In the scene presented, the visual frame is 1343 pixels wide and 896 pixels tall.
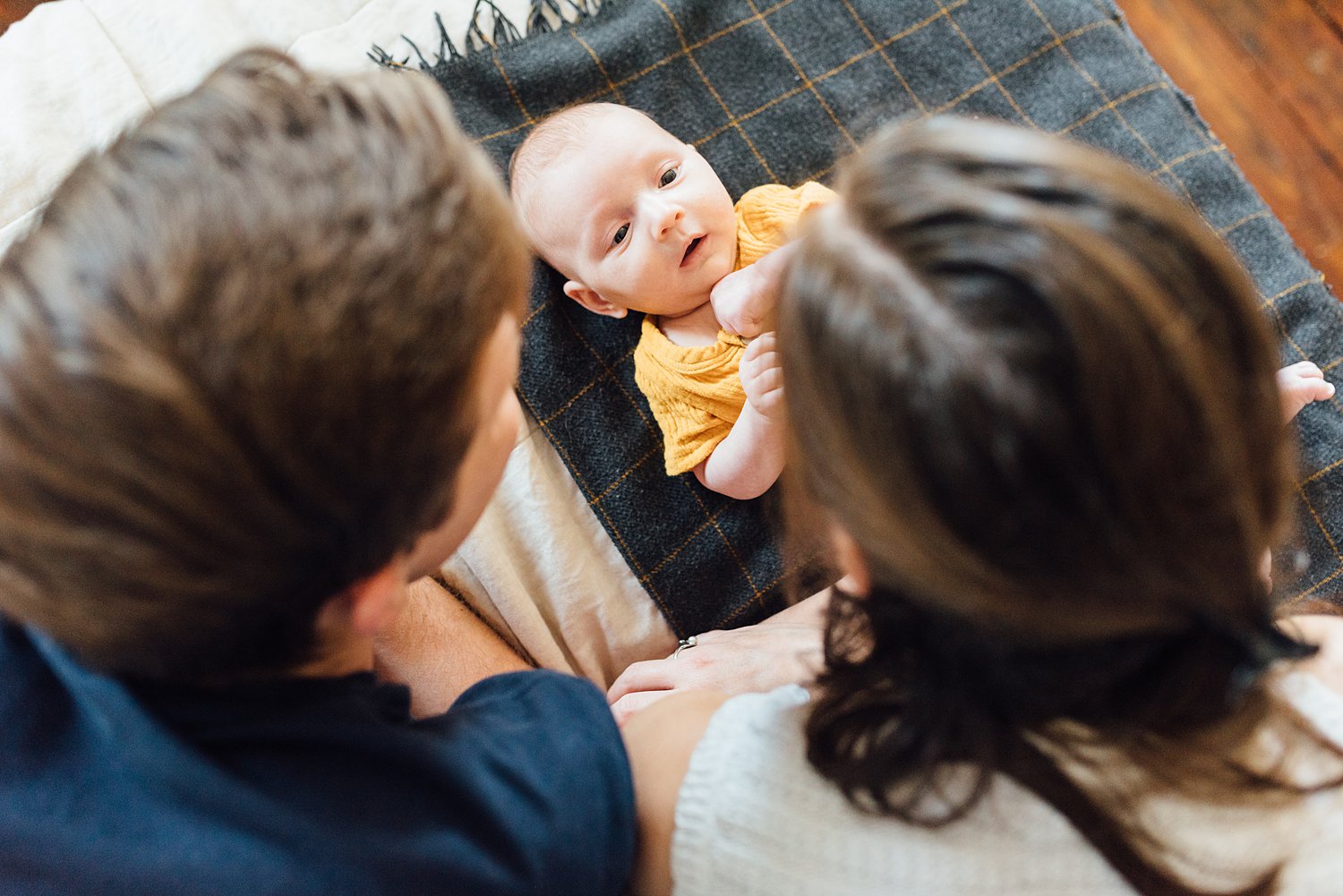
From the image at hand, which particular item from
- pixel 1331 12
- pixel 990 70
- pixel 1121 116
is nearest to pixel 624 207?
pixel 990 70

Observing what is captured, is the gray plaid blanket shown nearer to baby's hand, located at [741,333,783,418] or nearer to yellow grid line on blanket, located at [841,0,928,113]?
yellow grid line on blanket, located at [841,0,928,113]

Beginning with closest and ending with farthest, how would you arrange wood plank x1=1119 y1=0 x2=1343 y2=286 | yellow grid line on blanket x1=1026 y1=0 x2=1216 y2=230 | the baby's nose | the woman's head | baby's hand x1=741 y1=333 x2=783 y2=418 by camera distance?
the woman's head < baby's hand x1=741 y1=333 x2=783 y2=418 < the baby's nose < yellow grid line on blanket x1=1026 y1=0 x2=1216 y2=230 < wood plank x1=1119 y1=0 x2=1343 y2=286

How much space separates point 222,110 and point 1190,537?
0.59 meters

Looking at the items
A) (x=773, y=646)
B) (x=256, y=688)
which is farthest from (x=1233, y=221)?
(x=256, y=688)

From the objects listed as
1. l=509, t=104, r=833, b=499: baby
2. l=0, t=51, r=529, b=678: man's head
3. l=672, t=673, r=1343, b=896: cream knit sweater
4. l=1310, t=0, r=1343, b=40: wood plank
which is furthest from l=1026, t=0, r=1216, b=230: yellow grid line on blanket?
l=0, t=51, r=529, b=678: man's head

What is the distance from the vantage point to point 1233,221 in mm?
1201

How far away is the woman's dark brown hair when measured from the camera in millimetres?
436

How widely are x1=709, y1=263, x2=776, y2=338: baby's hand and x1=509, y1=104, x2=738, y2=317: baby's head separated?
3 cm

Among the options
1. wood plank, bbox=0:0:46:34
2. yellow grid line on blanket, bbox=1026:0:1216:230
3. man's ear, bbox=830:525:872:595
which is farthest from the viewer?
wood plank, bbox=0:0:46:34

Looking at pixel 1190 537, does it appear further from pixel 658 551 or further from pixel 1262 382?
pixel 658 551

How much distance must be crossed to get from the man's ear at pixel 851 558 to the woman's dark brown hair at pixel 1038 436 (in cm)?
1

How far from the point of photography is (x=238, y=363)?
1.54 feet

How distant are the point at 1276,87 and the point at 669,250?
116 centimetres

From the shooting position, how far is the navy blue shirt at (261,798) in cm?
60
